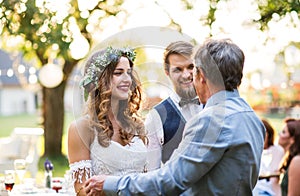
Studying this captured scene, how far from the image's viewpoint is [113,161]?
8.31 ft

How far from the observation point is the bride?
2430mm

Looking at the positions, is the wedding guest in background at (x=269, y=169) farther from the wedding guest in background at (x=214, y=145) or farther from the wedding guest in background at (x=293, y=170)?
the wedding guest in background at (x=214, y=145)

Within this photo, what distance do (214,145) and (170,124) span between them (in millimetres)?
743

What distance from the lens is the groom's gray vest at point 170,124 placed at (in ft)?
8.46

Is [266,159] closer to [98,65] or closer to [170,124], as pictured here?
[170,124]

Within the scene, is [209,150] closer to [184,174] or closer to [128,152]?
[184,174]

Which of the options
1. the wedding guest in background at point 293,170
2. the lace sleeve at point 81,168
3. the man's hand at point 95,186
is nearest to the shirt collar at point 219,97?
the man's hand at point 95,186

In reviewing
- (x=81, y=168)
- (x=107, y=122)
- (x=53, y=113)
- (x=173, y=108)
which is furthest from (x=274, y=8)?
(x=53, y=113)

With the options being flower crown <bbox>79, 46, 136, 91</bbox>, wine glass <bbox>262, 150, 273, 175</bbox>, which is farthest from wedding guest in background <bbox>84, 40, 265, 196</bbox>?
wine glass <bbox>262, 150, 273, 175</bbox>

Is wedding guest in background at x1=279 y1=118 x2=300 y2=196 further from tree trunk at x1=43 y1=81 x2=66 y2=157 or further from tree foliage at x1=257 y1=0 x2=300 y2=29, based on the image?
tree trunk at x1=43 y1=81 x2=66 y2=157

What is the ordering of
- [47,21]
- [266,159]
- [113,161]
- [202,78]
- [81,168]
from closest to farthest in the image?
[202,78]
[81,168]
[113,161]
[47,21]
[266,159]

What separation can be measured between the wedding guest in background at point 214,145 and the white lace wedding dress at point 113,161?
403 millimetres

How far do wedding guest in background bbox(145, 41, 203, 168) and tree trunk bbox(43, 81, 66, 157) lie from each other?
836cm

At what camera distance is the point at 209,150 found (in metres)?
1.91
